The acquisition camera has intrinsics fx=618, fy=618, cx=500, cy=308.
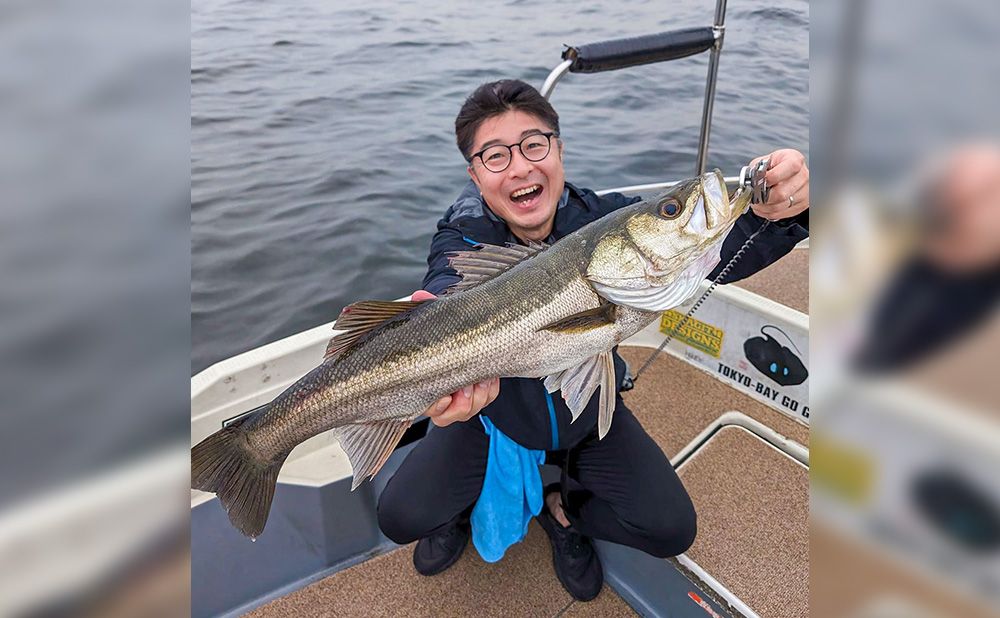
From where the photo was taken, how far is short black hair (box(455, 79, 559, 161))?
257cm

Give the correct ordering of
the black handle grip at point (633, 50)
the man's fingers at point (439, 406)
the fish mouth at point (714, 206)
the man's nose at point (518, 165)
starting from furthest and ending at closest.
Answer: the black handle grip at point (633, 50)
the man's nose at point (518, 165)
the man's fingers at point (439, 406)
the fish mouth at point (714, 206)

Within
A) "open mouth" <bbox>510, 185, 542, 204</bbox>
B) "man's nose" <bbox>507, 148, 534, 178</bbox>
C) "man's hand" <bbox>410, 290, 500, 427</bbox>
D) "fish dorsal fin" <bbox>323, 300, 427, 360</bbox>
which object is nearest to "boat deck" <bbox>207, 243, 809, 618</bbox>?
"man's hand" <bbox>410, 290, 500, 427</bbox>

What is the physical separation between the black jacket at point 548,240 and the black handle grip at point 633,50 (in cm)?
83

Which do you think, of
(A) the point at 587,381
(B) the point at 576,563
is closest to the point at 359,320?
(A) the point at 587,381

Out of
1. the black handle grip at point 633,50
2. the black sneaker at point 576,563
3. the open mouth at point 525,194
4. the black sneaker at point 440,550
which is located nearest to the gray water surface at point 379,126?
the black handle grip at point 633,50

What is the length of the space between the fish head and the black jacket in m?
0.32

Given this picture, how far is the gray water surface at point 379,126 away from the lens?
637 cm

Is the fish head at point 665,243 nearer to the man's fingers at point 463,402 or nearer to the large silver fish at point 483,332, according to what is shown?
the large silver fish at point 483,332

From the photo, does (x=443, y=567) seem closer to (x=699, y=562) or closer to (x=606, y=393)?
(x=699, y=562)

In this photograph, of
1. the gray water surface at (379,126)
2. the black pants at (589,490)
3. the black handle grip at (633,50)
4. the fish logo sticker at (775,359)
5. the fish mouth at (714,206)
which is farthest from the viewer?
the gray water surface at (379,126)

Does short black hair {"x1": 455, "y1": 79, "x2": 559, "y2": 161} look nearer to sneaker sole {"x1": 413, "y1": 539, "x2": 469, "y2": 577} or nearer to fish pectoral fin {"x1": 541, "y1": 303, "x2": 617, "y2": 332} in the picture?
fish pectoral fin {"x1": 541, "y1": 303, "x2": 617, "y2": 332}

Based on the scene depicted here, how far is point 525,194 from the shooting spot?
2.56 metres

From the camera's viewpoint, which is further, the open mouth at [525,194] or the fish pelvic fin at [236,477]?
the open mouth at [525,194]
